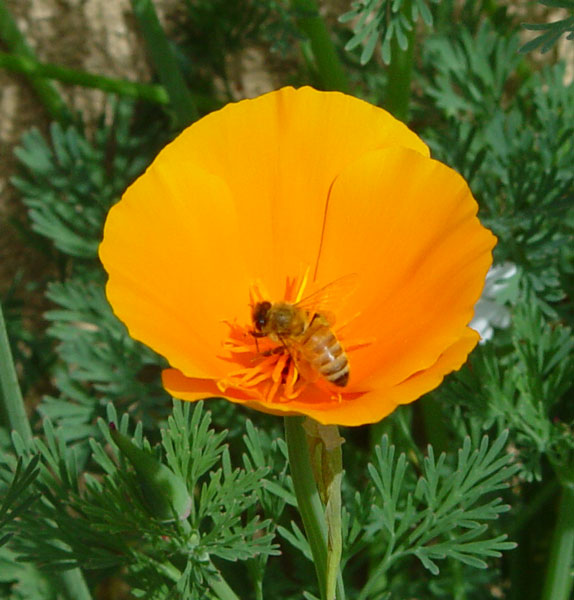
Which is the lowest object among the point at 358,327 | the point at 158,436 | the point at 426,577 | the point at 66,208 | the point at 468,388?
the point at 426,577

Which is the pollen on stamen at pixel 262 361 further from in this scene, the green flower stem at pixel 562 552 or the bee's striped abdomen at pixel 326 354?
A: the green flower stem at pixel 562 552

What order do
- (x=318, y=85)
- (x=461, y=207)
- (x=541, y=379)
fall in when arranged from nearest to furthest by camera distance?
(x=461, y=207), (x=541, y=379), (x=318, y=85)

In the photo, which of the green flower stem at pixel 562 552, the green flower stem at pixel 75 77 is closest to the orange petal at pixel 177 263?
the green flower stem at pixel 562 552

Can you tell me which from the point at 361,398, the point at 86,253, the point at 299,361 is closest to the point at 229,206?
the point at 299,361

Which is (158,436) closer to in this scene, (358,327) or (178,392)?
(358,327)

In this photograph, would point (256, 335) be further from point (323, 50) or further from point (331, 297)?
point (323, 50)

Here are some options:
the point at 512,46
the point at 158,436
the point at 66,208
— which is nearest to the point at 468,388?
the point at 158,436

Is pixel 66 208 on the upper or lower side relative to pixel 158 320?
lower
